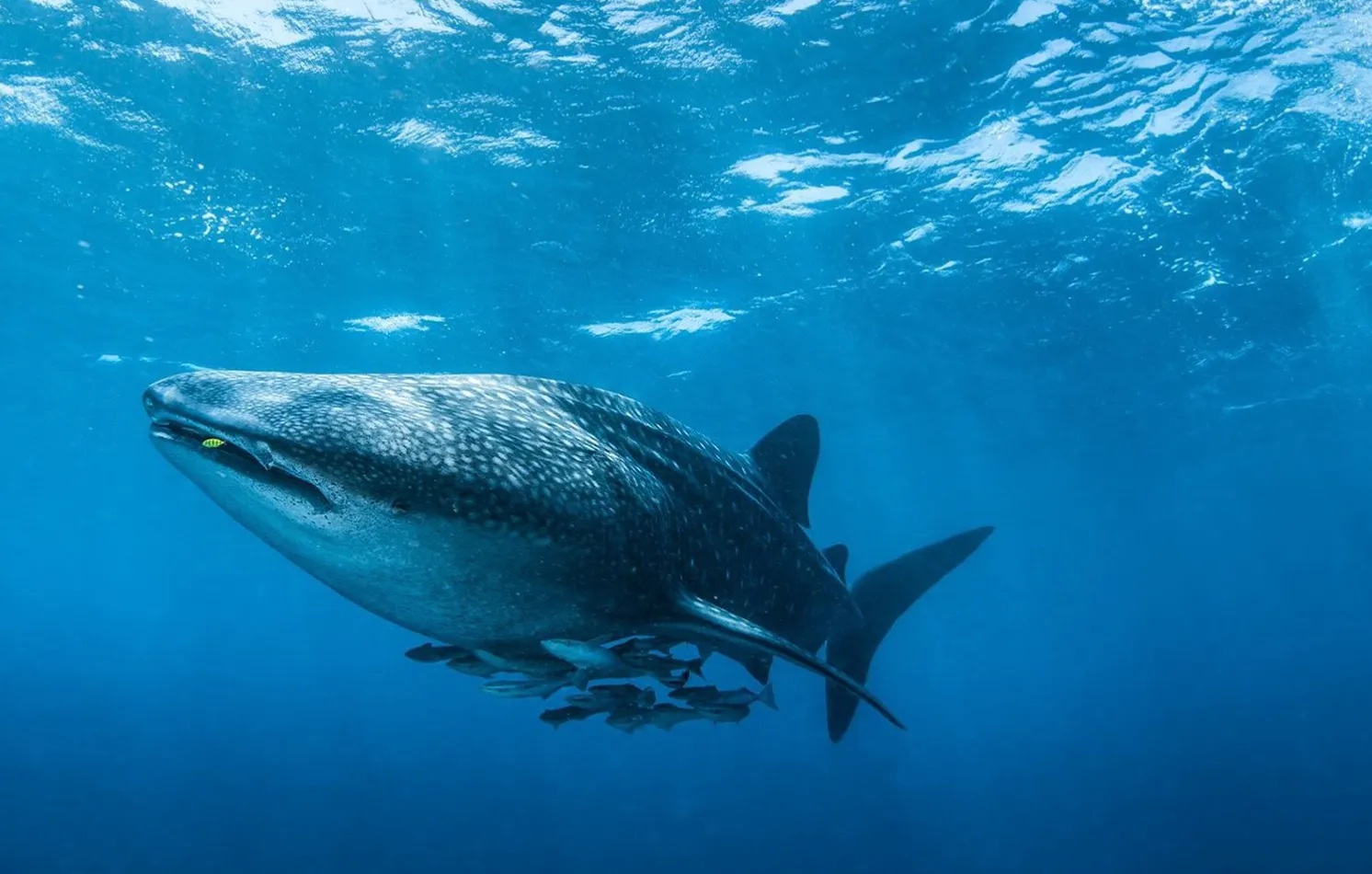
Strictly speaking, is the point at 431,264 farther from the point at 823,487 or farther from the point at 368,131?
the point at 823,487

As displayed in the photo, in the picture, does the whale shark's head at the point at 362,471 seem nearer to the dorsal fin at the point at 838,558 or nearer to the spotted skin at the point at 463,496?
the spotted skin at the point at 463,496

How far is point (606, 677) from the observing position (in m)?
4.17

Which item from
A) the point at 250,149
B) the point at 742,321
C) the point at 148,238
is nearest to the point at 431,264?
the point at 250,149

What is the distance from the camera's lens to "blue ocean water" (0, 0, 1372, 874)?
12.8 metres

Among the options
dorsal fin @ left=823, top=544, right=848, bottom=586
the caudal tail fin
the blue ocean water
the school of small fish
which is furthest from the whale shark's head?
the blue ocean water

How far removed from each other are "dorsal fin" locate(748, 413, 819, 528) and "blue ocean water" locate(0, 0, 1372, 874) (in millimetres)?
8513

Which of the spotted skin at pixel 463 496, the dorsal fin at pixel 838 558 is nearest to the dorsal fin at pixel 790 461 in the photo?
the dorsal fin at pixel 838 558

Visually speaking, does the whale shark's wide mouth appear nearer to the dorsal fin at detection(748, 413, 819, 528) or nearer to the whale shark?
the whale shark

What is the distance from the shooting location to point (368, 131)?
14.7 meters

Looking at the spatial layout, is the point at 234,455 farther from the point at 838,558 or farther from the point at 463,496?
the point at 838,558

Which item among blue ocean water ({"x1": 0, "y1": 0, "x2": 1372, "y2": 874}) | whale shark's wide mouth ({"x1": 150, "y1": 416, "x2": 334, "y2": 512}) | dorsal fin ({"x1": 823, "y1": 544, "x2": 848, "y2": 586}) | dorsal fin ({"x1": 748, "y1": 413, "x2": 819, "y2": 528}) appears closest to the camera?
whale shark's wide mouth ({"x1": 150, "y1": 416, "x2": 334, "y2": 512})

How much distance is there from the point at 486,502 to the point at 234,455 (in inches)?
33.5

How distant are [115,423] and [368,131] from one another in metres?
28.4

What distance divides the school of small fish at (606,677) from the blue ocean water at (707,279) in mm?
10195
